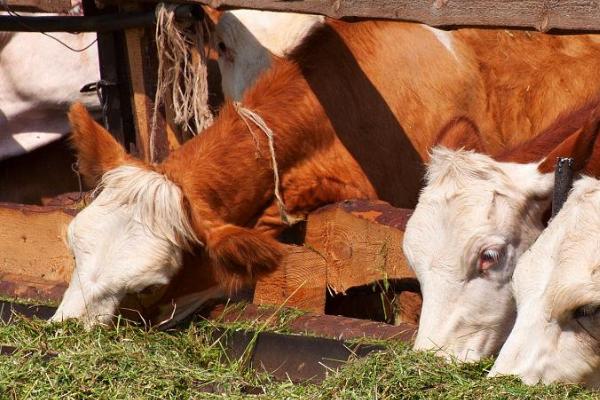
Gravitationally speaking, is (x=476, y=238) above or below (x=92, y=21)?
below

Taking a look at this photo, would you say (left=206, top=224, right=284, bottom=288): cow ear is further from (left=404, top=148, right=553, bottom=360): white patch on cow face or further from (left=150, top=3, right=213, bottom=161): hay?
(left=150, top=3, right=213, bottom=161): hay

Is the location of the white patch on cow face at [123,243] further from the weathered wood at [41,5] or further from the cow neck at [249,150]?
the weathered wood at [41,5]

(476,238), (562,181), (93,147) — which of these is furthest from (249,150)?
(562,181)

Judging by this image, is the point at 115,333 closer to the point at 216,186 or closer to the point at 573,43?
the point at 216,186

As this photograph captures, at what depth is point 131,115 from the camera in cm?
800

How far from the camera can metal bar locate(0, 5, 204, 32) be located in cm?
698

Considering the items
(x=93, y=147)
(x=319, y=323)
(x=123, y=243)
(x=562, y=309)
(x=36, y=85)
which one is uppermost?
(x=562, y=309)

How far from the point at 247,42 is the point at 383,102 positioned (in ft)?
2.97

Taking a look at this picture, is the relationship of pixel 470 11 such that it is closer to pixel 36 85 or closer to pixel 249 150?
pixel 249 150

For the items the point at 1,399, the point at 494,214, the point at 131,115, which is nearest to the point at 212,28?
the point at 131,115

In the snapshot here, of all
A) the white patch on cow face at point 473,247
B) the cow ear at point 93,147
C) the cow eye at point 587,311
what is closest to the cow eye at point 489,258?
the white patch on cow face at point 473,247

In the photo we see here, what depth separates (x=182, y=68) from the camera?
7.16 m

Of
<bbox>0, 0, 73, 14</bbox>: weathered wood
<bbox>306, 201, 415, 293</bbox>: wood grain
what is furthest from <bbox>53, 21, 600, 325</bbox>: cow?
<bbox>0, 0, 73, 14</bbox>: weathered wood

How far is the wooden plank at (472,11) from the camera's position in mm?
4910
